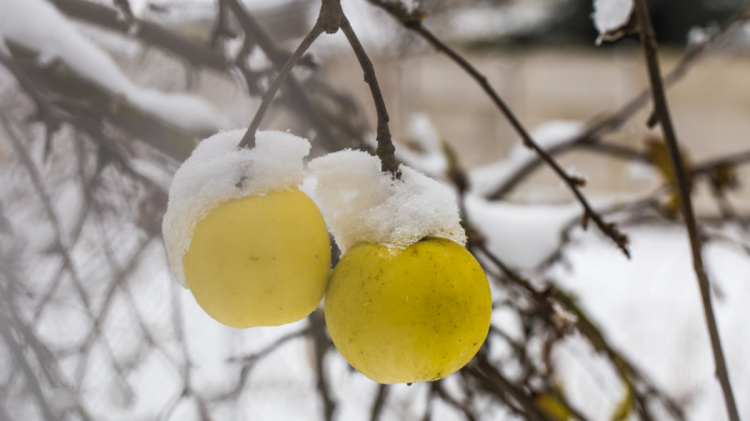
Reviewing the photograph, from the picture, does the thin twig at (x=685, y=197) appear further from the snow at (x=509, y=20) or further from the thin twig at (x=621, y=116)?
the snow at (x=509, y=20)

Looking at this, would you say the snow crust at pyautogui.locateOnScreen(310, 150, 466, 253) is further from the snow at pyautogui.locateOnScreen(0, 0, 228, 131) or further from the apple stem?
the snow at pyautogui.locateOnScreen(0, 0, 228, 131)

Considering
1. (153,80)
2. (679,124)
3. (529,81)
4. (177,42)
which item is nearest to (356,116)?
(177,42)

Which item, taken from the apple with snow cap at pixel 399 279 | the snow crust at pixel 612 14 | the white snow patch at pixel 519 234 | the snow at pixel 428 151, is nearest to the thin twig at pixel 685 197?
the snow crust at pixel 612 14

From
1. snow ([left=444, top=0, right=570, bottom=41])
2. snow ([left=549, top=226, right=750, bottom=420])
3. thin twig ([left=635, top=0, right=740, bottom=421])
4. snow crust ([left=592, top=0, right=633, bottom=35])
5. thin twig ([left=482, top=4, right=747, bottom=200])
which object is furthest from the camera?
snow ([left=444, top=0, right=570, bottom=41])

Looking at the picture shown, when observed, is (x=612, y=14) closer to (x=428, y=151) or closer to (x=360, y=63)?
(x=360, y=63)

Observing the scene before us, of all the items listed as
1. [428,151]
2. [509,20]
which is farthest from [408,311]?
[509,20]

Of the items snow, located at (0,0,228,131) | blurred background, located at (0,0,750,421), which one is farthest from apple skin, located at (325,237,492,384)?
snow, located at (0,0,228,131)

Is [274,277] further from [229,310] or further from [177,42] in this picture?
[177,42]
